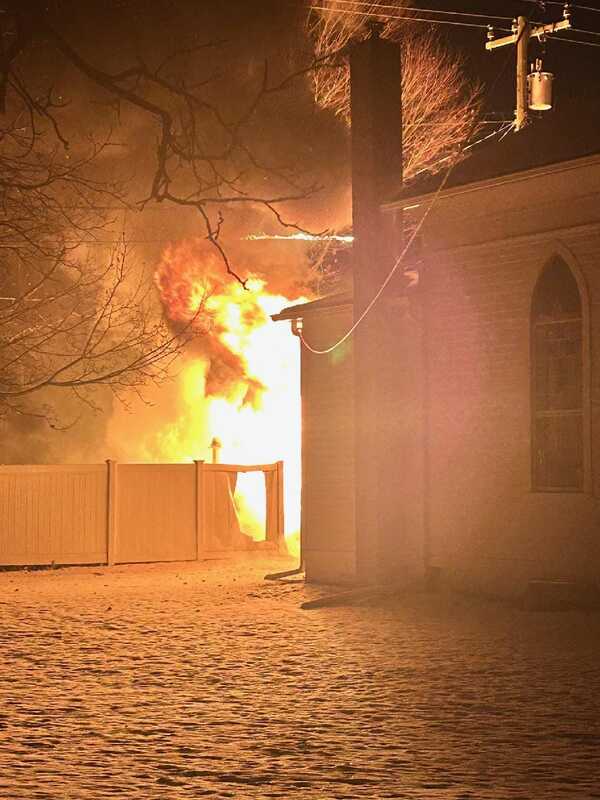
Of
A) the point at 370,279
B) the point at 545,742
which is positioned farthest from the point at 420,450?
the point at 545,742

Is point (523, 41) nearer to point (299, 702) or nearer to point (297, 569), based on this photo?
point (297, 569)

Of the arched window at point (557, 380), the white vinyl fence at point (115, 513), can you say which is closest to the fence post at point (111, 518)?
the white vinyl fence at point (115, 513)

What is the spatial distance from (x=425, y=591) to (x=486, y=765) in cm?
1184

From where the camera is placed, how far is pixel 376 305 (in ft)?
67.5

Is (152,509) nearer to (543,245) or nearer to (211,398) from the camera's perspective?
(543,245)

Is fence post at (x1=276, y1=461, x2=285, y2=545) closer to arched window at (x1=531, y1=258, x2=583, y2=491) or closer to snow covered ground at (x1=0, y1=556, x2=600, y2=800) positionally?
snow covered ground at (x1=0, y1=556, x2=600, y2=800)

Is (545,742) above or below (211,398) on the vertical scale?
below

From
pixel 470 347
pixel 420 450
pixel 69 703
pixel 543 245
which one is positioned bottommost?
pixel 69 703

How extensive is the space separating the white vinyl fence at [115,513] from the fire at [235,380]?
21.3 feet

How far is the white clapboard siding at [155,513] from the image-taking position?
27688mm

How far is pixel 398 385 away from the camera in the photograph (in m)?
21.0

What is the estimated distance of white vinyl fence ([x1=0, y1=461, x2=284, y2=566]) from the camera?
1059 inches

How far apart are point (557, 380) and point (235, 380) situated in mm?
23545

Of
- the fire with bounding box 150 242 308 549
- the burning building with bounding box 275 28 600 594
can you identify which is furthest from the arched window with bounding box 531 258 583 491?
the fire with bounding box 150 242 308 549
